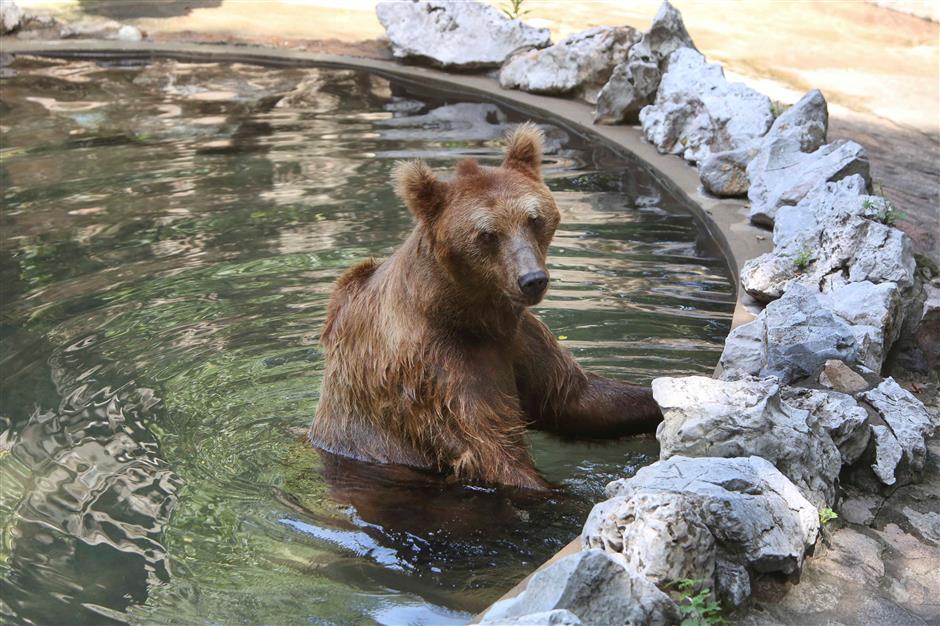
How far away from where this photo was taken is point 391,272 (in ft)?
15.9

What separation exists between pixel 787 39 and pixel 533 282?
1001 cm

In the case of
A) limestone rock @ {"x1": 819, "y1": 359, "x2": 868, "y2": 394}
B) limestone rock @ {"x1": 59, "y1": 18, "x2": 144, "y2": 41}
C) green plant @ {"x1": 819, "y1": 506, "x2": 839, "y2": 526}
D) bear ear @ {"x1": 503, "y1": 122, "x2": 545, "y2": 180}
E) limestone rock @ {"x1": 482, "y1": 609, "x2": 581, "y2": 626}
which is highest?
bear ear @ {"x1": 503, "y1": 122, "x2": 545, "y2": 180}

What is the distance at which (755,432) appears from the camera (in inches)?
154

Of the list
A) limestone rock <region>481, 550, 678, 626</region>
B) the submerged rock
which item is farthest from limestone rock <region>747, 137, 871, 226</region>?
limestone rock <region>481, 550, 678, 626</region>

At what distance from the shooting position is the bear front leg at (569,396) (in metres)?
5.02

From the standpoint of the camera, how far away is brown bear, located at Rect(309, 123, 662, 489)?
4.46 meters

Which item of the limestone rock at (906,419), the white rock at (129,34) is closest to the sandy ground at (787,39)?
the white rock at (129,34)

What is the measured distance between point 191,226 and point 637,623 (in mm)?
6049

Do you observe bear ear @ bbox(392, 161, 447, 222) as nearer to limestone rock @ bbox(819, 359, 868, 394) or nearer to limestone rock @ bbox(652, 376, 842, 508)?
limestone rock @ bbox(652, 376, 842, 508)

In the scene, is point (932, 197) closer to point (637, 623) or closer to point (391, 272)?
point (391, 272)

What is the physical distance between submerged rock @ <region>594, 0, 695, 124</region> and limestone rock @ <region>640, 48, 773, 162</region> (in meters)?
0.15

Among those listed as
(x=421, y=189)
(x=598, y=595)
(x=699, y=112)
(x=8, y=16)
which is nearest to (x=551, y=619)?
(x=598, y=595)

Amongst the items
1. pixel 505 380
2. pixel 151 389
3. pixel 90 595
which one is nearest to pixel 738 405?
pixel 505 380

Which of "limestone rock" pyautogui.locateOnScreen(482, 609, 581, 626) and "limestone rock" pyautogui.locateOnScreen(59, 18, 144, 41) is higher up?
"limestone rock" pyautogui.locateOnScreen(59, 18, 144, 41)
